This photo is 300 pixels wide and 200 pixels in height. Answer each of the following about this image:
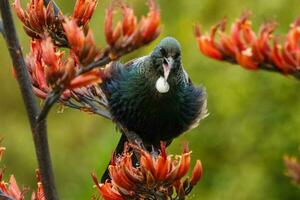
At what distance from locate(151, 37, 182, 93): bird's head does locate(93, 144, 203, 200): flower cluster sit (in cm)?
90

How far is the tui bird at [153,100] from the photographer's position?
4145mm

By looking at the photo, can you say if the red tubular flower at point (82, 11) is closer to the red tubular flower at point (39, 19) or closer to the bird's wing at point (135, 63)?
the red tubular flower at point (39, 19)

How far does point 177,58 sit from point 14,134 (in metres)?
12.5

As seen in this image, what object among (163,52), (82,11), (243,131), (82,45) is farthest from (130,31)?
(243,131)

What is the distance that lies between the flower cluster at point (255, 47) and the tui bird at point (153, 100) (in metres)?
1.60

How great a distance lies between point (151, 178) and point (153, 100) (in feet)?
4.29

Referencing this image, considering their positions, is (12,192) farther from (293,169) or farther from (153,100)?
(153,100)

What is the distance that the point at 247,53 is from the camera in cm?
244

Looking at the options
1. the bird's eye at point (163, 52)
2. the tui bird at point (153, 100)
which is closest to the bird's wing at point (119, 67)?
the tui bird at point (153, 100)

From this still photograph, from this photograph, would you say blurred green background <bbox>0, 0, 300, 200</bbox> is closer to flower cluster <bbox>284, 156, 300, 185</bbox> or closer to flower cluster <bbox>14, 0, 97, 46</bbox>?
flower cluster <bbox>14, 0, 97, 46</bbox>

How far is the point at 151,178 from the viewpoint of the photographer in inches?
115

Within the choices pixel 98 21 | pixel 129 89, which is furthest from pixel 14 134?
pixel 129 89

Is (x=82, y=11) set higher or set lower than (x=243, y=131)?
higher

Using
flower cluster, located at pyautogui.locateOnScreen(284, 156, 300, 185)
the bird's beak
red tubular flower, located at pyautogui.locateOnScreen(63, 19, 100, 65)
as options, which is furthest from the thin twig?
the bird's beak
